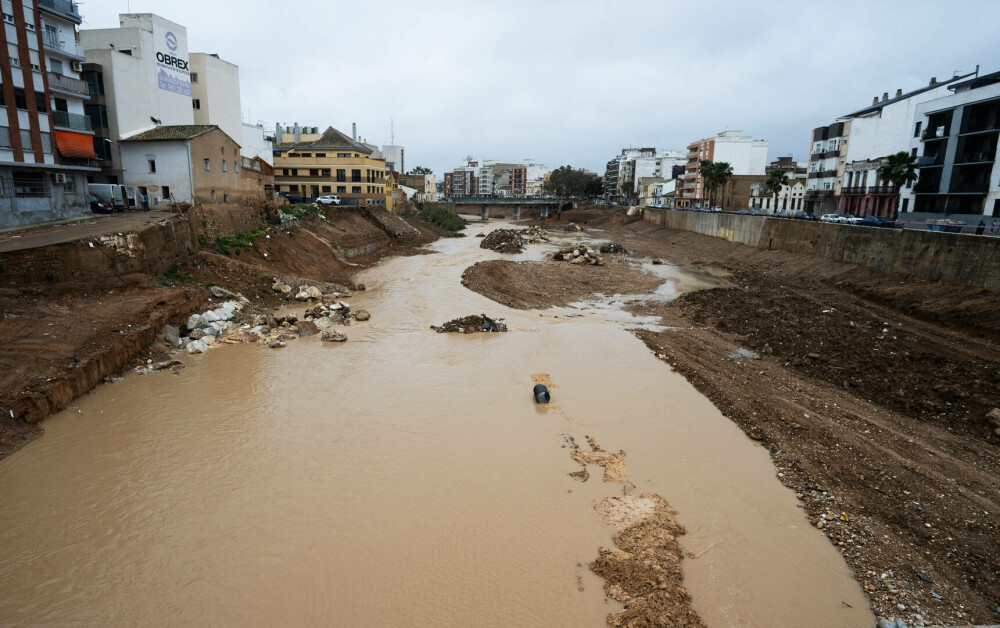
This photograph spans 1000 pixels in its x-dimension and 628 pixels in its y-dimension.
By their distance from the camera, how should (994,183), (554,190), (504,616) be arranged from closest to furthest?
(504,616), (994,183), (554,190)

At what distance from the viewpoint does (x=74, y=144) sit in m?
29.5

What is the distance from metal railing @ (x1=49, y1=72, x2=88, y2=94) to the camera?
2911 centimetres

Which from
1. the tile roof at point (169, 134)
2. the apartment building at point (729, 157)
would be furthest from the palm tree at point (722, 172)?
the tile roof at point (169, 134)

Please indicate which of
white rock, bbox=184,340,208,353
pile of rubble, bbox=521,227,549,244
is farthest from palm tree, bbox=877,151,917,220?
white rock, bbox=184,340,208,353

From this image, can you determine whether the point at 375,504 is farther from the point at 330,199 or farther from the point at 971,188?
the point at 330,199

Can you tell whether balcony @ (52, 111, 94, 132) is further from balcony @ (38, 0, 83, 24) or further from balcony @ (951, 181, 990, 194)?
balcony @ (951, 181, 990, 194)

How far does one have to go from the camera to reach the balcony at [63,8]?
2846 centimetres

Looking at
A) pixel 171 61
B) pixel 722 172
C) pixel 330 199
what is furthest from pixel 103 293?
pixel 722 172

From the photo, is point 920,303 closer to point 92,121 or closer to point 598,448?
point 598,448

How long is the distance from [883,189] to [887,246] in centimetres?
2826

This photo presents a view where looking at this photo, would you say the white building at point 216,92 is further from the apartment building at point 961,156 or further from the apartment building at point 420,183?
the apartment building at point 961,156

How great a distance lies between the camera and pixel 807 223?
126 feet

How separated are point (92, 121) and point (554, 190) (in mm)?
95383

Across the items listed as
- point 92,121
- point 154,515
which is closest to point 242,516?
point 154,515
